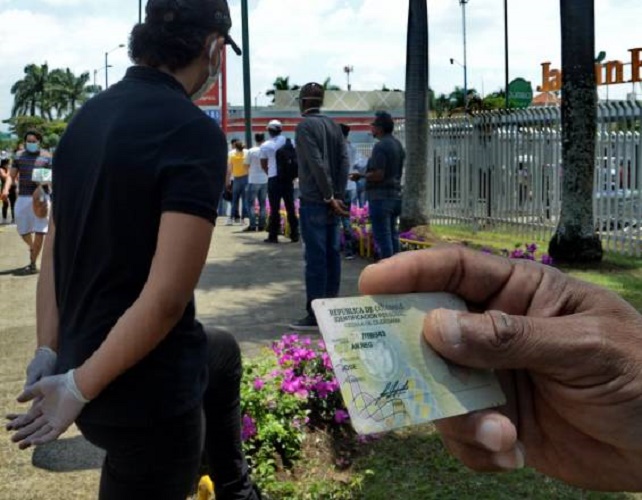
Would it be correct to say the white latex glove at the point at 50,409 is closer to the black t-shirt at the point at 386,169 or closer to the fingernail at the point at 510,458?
the fingernail at the point at 510,458

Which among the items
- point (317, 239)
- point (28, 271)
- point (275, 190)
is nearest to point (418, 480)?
point (317, 239)

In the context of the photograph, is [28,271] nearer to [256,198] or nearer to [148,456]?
[256,198]

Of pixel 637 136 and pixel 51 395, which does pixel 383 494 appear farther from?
pixel 637 136

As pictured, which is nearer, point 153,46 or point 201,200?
point 201,200

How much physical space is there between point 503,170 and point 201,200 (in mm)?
Answer: 11420

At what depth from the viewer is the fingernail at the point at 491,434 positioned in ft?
4.28

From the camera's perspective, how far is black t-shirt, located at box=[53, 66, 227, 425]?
6.40 feet

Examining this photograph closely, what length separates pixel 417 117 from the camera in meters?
11.5

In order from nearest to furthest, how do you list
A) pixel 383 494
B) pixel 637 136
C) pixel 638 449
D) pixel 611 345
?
pixel 611 345
pixel 638 449
pixel 383 494
pixel 637 136

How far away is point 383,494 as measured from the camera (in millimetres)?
3299

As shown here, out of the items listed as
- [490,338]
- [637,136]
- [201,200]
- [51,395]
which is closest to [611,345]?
[490,338]

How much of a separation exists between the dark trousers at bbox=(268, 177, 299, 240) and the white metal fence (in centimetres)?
335

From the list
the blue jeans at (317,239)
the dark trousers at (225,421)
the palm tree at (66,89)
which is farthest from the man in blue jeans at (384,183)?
the palm tree at (66,89)

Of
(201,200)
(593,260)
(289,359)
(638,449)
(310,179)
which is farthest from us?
(593,260)
